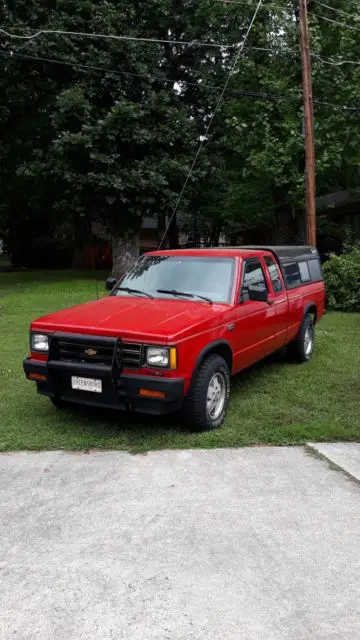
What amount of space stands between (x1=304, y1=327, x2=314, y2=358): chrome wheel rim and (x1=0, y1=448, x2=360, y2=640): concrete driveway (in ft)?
12.5

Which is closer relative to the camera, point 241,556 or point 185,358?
point 241,556

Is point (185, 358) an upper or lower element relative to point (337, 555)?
upper

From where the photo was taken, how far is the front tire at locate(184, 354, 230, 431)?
5301 mm

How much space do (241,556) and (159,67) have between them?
21.0m

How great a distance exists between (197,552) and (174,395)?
71.8 inches

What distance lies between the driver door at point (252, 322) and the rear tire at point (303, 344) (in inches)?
48.3

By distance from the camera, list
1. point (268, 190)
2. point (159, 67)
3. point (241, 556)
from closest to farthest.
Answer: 1. point (241, 556)
2. point (159, 67)
3. point (268, 190)

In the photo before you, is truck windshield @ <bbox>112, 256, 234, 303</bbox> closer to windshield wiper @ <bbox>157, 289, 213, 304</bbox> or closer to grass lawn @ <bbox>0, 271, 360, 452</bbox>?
windshield wiper @ <bbox>157, 289, 213, 304</bbox>

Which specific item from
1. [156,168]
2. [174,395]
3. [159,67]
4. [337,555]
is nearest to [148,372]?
[174,395]

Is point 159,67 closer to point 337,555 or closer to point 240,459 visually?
point 240,459

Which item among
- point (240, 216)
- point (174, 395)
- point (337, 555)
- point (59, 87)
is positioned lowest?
point (337, 555)

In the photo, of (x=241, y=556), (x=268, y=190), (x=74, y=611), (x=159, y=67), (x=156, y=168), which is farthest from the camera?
(x=268, y=190)

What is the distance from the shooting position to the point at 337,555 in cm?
333

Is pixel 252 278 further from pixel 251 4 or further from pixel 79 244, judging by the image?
pixel 79 244
